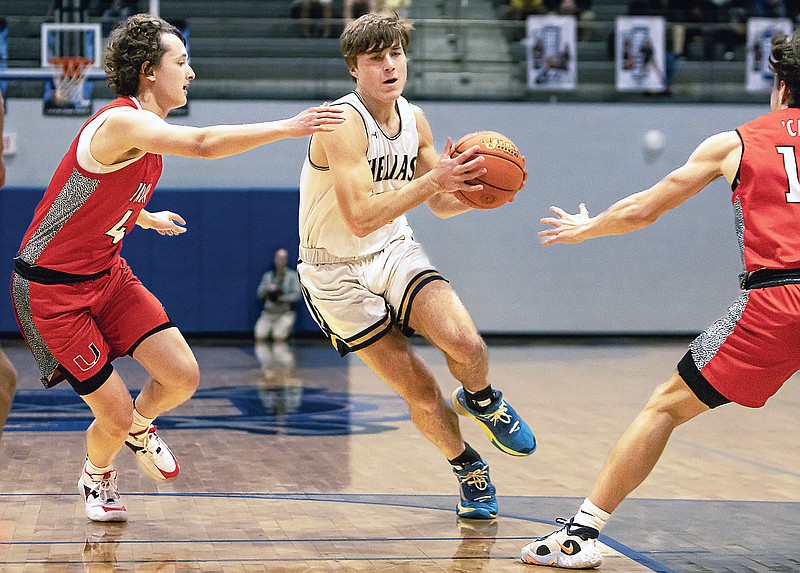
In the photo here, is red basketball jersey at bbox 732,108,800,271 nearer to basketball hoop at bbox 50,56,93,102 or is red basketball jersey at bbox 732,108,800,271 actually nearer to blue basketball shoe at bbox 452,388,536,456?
blue basketball shoe at bbox 452,388,536,456

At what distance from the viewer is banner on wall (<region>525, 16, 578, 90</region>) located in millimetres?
14523

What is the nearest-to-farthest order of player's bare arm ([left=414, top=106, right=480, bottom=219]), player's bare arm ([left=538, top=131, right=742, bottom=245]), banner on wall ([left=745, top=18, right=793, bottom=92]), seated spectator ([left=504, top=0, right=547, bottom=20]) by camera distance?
player's bare arm ([left=538, top=131, right=742, bottom=245]) < player's bare arm ([left=414, top=106, right=480, bottom=219]) < banner on wall ([left=745, top=18, right=793, bottom=92]) < seated spectator ([left=504, top=0, right=547, bottom=20])

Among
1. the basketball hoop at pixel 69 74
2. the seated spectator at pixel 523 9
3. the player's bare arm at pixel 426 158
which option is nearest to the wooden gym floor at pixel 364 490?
the player's bare arm at pixel 426 158

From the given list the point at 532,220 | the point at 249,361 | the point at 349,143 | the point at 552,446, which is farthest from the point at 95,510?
the point at 532,220

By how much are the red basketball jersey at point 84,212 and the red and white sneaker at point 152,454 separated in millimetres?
763

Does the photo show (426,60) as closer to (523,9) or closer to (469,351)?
(523,9)

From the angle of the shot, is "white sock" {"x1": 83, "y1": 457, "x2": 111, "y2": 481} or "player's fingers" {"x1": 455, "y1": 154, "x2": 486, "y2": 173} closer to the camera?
"player's fingers" {"x1": 455, "y1": 154, "x2": 486, "y2": 173}

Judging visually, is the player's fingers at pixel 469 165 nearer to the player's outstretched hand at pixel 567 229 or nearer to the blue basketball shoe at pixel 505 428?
the player's outstretched hand at pixel 567 229

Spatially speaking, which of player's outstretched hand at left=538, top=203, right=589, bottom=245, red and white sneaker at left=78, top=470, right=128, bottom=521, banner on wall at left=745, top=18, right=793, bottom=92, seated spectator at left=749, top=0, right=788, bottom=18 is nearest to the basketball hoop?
banner on wall at left=745, top=18, right=793, bottom=92

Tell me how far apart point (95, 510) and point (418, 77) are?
36.4 ft

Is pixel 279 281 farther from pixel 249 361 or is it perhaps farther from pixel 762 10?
pixel 762 10

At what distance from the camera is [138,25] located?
4172 mm

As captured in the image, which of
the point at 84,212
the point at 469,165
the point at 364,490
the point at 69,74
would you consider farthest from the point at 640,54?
the point at 84,212

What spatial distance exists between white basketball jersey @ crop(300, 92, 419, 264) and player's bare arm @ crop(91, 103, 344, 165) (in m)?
0.65
